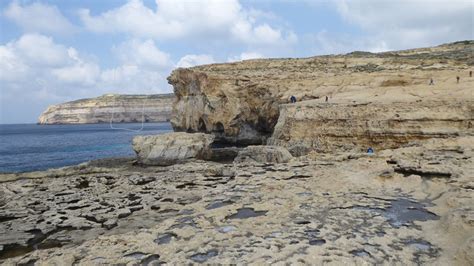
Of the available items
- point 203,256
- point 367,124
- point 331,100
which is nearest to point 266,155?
point 367,124

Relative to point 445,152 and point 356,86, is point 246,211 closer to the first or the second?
→ point 445,152

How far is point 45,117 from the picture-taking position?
18612 cm

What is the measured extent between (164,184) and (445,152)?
14.3 meters

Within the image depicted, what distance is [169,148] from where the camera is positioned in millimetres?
29859

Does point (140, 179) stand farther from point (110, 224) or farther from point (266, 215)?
point (266, 215)

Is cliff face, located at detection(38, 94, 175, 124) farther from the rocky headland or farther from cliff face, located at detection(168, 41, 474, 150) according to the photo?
the rocky headland

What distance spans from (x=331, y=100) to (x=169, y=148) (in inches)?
550

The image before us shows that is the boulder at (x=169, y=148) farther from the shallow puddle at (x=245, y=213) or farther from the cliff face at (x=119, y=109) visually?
the cliff face at (x=119, y=109)

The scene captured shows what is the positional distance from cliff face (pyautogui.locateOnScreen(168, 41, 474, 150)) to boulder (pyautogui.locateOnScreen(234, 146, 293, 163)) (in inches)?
175

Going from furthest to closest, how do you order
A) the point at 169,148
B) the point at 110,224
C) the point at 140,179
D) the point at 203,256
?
the point at 169,148
the point at 140,179
the point at 110,224
the point at 203,256

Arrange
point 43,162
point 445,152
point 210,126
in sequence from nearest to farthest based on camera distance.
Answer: point 445,152 → point 43,162 → point 210,126

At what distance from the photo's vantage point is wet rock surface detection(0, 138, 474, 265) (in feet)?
28.8

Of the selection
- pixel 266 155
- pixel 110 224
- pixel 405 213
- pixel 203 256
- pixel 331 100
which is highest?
pixel 331 100

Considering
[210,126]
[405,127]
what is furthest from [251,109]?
[405,127]
